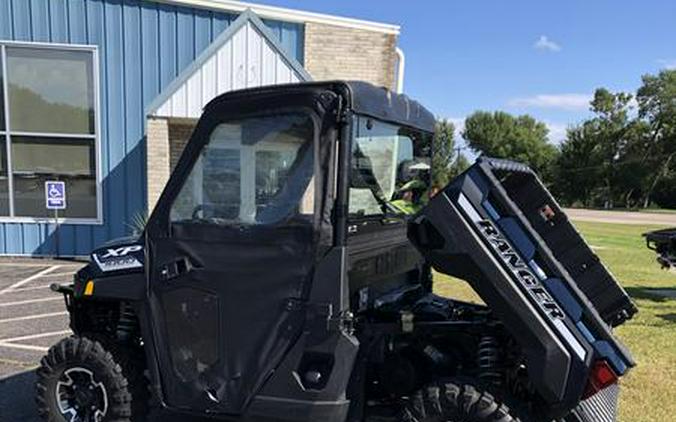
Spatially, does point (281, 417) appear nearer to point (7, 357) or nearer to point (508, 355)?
point (508, 355)

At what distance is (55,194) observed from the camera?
1084 centimetres

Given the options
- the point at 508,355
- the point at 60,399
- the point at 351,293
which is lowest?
the point at 60,399

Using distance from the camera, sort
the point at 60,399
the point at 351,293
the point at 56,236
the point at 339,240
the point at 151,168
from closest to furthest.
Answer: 1. the point at 339,240
2. the point at 351,293
3. the point at 60,399
4. the point at 151,168
5. the point at 56,236

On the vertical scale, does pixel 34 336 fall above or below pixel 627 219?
above

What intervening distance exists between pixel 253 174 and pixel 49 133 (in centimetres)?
969

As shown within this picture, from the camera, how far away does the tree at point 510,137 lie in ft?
253

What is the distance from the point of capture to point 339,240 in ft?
9.86

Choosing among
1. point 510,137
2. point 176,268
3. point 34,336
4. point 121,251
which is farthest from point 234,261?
point 510,137

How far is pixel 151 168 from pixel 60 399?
23.7 ft

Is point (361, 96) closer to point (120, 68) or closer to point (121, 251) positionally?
point (121, 251)

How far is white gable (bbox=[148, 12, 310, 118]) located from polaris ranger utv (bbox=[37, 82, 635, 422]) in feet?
23.0

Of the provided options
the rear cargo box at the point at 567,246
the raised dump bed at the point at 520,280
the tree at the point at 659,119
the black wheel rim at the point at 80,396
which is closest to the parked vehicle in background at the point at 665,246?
the rear cargo box at the point at 567,246

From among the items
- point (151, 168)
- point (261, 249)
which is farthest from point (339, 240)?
point (151, 168)

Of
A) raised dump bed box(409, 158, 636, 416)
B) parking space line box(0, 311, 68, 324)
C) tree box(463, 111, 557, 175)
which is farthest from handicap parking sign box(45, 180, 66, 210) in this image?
tree box(463, 111, 557, 175)
